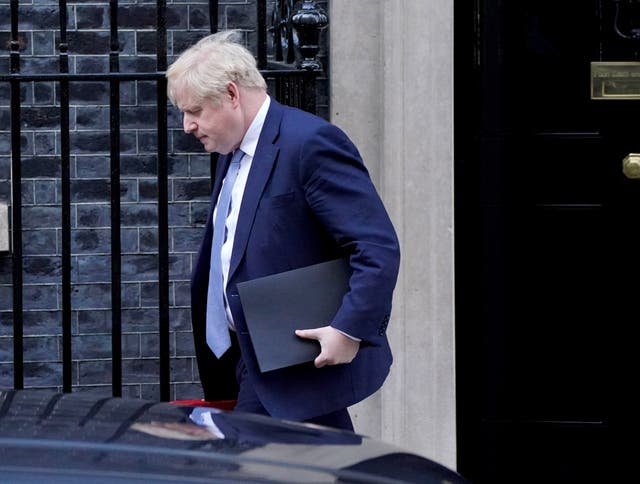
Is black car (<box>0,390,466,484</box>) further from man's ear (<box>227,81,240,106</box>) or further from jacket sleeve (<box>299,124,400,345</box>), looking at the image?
man's ear (<box>227,81,240,106</box>)

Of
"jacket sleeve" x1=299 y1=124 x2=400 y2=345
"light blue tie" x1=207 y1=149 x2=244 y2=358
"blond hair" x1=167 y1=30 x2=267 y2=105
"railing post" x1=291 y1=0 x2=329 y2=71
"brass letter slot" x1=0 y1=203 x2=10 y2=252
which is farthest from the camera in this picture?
"brass letter slot" x1=0 y1=203 x2=10 y2=252

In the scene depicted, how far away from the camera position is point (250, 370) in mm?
4129

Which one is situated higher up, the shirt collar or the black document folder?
the shirt collar

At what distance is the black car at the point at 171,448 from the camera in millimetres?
2611

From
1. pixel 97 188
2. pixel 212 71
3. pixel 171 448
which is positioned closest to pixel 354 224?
pixel 212 71

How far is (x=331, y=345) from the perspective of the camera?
158 inches

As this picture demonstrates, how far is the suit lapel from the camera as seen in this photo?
4102mm

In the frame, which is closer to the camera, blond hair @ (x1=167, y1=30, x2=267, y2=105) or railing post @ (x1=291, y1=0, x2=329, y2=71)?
blond hair @ (x1=167, y1=30, x2=267, y2=105)
